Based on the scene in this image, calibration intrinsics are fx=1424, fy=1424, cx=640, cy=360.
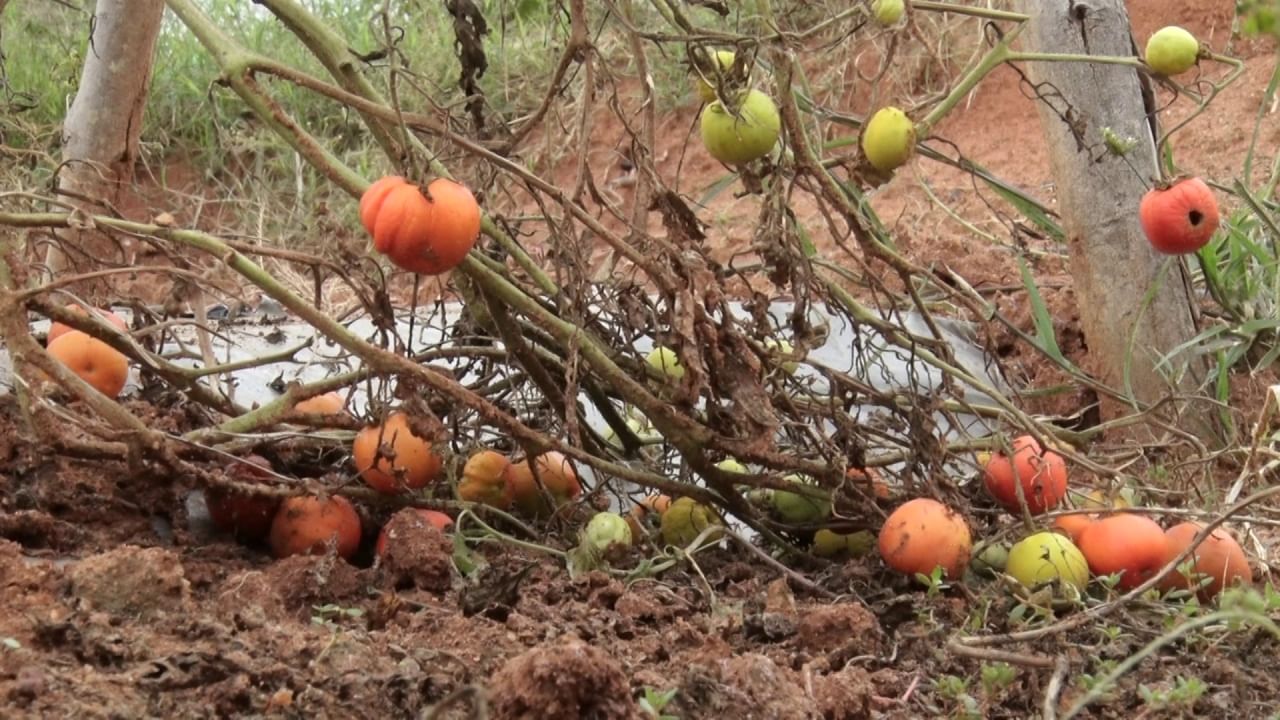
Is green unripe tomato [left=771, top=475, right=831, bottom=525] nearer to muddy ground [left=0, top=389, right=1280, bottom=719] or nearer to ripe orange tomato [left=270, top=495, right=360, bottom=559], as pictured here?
muddy ground [left=0, top=389, right=1280, bottom=719]

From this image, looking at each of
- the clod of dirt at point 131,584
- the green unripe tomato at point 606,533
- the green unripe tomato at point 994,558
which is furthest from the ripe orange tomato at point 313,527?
the green unripe tomato at point 994,558

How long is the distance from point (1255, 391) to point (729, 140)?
6.97 ft

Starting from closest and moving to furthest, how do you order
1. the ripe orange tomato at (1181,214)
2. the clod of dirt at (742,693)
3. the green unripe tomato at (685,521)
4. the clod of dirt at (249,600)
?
the clod of dirt at (742,693)
the clod of dirt at (249,600)
the green unripe tomato at (685,521)
the ripe orange tomato at (1181,214)

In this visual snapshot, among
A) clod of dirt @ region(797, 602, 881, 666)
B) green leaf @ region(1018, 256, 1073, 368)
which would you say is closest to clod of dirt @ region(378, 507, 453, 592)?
clod of dirt @ region(797, 602, 881, 666)

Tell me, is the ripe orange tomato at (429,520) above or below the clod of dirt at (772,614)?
above

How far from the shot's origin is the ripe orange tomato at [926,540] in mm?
2127

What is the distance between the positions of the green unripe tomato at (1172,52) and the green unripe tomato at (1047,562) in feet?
2.93

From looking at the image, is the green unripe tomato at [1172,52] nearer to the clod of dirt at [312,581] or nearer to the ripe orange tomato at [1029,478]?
the ripe orange tomato at [1029,478]

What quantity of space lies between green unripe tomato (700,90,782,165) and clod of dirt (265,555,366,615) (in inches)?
31.5

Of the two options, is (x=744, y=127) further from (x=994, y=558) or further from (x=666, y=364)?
(x=994, y=558)

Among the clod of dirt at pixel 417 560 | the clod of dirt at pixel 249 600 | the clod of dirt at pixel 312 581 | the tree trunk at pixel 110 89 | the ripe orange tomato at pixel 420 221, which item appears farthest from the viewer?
the tree trunk at pixel 110 89

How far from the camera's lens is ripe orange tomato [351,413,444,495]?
2254mm

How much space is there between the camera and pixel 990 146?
248 inches

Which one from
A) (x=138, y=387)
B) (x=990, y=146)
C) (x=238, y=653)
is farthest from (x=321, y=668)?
(x=990, y=146)
